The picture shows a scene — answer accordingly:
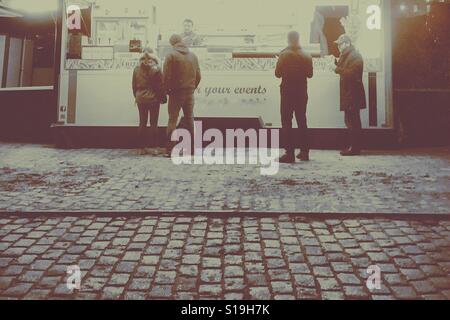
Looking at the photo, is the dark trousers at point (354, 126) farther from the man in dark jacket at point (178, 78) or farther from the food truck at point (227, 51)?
the man in dark jacket at point (178, 78)

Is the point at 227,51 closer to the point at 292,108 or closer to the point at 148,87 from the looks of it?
the point at 148,87

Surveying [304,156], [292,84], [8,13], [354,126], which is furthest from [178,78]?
[8,13]

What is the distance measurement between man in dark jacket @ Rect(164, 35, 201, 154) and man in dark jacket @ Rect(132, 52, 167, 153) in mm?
407

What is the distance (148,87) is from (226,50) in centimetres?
186

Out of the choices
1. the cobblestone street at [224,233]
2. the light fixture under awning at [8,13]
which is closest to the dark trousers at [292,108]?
the cobblestone street at [224,233]

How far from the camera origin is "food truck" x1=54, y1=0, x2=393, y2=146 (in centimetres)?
955

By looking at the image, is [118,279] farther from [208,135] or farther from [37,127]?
[37,127]

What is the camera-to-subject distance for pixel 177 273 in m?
3.57

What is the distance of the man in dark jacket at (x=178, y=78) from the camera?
8.52 meters

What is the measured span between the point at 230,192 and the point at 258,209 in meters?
0.85

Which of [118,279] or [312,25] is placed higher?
[312,25]

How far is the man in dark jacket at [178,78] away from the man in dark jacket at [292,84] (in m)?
1.47

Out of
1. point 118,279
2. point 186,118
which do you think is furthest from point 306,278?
point 186,118

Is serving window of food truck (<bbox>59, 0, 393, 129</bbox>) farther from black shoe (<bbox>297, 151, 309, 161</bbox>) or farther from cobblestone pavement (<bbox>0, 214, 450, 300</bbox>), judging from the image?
cobblestone pavement (<bbox>0, 214, 450, 300</bbox>)
